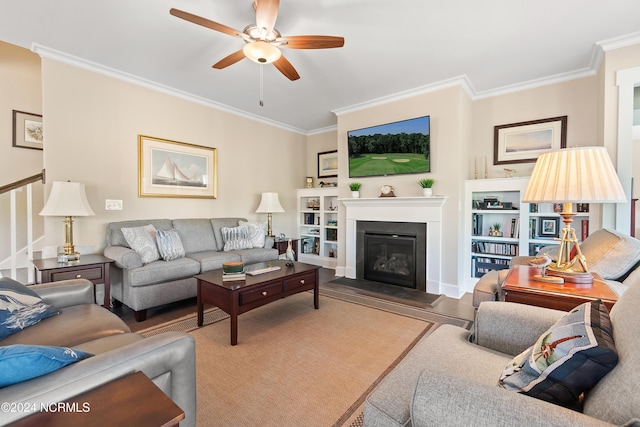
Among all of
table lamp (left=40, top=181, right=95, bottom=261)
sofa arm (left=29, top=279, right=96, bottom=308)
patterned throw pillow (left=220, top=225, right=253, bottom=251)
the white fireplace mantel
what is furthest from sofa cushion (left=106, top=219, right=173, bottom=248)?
the white fireplace mantel

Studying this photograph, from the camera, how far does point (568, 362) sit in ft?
2.70

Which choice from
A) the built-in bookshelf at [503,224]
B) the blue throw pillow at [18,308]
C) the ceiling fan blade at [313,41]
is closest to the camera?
the blue throw pillow at [18,308]

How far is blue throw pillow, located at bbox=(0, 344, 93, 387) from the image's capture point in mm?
788

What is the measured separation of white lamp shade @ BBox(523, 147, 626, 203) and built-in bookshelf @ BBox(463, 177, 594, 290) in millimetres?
2098

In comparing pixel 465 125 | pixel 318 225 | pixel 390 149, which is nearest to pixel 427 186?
pixel 390 149

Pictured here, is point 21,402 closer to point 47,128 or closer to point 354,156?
point 47,128

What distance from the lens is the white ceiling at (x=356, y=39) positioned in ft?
7.36

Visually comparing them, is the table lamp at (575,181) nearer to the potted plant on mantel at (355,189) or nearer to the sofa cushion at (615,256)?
the sofa cushion at (615,256)

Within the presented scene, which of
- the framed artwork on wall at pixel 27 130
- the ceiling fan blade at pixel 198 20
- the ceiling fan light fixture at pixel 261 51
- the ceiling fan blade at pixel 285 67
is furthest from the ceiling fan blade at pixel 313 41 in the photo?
the framed artwork on wall at pixel 27 130

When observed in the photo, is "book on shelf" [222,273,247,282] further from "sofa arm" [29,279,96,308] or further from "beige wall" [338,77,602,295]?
"beige wall" [338,77,602,295]

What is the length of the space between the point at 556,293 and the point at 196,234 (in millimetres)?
3670

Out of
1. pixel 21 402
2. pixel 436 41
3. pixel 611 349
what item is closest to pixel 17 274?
pixel 21 402

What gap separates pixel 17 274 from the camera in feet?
10.4

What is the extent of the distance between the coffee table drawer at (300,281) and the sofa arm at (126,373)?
5.17 feet
